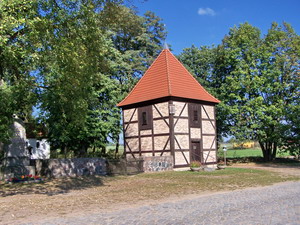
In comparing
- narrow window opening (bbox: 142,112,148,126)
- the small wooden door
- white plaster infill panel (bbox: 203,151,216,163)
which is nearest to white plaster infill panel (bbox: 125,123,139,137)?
narrow window opening (bbox: 142,112,148,126)

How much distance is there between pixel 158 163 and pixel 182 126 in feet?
11.9

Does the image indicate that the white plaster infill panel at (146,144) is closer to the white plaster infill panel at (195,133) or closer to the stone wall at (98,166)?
the stone wall at (98,166)

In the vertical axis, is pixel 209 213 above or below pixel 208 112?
below

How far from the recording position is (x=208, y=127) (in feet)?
86.4

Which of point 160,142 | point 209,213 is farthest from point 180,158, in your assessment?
point 209,213

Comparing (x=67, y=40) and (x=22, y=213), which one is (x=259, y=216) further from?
(x=67, y=40)

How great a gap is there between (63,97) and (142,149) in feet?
39.8

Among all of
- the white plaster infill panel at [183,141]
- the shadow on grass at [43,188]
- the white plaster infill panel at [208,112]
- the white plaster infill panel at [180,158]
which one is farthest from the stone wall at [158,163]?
the shadow on grass at [43,188]

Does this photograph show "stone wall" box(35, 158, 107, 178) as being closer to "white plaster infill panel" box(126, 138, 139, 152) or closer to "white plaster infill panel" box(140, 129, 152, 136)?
"white plaster infill panel" box(140, 129, 152, 136)

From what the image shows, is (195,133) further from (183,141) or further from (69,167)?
(69,167)

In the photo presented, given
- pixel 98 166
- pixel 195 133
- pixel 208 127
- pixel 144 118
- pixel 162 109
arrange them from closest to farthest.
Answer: pixel 98 166
pixel 162 109
pixel 195 133
pixel 144 118
pixel 208 127

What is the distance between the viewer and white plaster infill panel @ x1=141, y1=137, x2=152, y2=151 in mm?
24634

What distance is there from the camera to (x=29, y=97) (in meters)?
15.6

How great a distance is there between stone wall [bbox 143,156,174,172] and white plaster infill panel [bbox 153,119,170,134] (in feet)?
6.76
